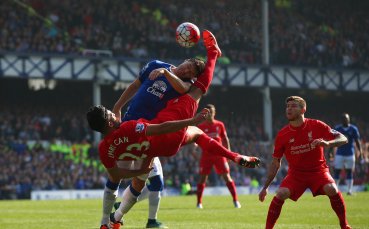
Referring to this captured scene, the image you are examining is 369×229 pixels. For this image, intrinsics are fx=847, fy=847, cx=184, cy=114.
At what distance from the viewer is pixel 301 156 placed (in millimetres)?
11617

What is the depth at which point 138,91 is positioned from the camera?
39.7 ft

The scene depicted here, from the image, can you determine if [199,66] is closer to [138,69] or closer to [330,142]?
[330,142]

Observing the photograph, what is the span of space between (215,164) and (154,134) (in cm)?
1180

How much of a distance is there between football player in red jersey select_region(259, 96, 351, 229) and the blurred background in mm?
18682

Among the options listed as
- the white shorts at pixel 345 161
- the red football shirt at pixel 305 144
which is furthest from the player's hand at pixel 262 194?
the white shorts at pixel 345 161

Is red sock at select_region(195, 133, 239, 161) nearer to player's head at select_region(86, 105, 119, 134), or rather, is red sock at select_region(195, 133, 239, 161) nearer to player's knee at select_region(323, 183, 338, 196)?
player's head at select_region(86, 105, 119, 134)

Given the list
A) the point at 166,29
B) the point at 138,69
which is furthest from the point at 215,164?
the point at 166,29

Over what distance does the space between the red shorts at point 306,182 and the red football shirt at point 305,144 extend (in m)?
Result: 0.08

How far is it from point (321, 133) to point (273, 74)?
33.9 m

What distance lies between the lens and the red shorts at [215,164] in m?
22.0

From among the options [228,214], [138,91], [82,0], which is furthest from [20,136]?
[138,91]

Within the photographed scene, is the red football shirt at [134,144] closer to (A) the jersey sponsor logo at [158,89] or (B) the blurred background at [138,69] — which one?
(A) the jersey sponsor logo at [158,89]

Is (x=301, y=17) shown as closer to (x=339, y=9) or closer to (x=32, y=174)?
(x=339, y=9)

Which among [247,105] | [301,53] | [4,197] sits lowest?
[4,197]
